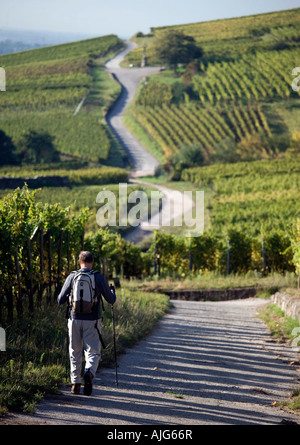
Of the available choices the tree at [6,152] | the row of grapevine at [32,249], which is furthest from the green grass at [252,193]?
the row of grapevine at [32,249]

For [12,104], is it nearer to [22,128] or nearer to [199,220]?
[22,128]

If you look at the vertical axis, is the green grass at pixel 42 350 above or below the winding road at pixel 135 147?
below

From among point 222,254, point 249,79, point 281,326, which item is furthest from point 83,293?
point 249,79

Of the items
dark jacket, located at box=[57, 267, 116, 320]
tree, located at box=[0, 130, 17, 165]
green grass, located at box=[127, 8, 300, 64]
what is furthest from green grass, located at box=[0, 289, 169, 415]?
green grass, located at box=[127, 8, 300, 64]

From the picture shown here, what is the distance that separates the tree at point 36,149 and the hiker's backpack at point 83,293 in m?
56.9

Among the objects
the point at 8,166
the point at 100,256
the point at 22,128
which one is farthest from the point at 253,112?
the point at 100,256

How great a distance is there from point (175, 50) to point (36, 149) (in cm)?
5041

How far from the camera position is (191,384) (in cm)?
891

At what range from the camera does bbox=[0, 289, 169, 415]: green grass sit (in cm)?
740

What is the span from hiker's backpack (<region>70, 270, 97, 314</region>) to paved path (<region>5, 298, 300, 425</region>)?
3.28ft

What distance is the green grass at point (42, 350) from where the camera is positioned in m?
7.40

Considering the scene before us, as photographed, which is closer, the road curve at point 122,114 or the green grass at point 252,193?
the green grass at point 252,193

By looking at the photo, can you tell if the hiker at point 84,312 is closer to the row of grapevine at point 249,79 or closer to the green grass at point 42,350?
the green grass at point 42,350

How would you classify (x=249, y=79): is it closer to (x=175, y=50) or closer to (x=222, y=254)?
(x=175, y=50)
